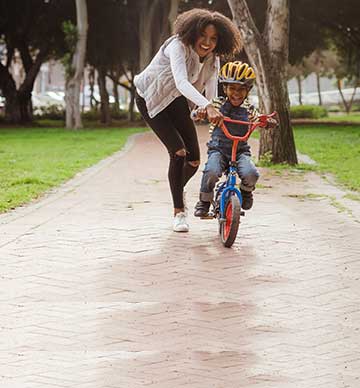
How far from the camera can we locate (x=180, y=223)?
8906 mm

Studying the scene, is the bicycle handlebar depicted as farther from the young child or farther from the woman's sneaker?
the woman's sneaker

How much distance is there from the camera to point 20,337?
17.7 ft

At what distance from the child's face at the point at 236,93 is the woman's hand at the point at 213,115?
1.34 feet

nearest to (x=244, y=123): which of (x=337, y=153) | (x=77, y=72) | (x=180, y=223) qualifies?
(x=180, y=223)

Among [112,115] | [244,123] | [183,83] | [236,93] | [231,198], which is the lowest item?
[112,115]

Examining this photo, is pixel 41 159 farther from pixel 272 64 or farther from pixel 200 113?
pixel 200 113

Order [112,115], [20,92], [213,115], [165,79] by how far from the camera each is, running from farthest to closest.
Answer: [112,115] → [20,92] → [165,79] → [213,115]

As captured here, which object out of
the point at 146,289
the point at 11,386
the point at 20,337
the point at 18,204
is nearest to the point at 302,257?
the point at 146,289

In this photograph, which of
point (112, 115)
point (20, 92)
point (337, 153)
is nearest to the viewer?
point (337, 153)

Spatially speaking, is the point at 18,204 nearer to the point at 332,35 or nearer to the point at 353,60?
the point at 332,35

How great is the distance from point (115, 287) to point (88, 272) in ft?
1.76

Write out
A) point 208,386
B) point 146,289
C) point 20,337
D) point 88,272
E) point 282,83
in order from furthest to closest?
1. point 282,83
2. point 88,272
3. point 146,289
4. point 20,337
5. point 208,386

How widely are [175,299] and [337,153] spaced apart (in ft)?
45.3

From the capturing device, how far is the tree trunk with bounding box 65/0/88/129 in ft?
111
